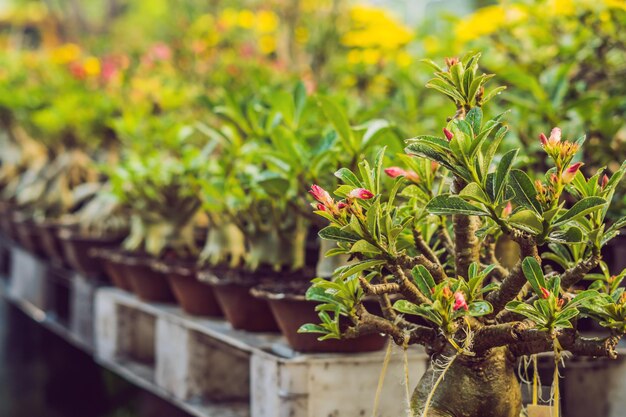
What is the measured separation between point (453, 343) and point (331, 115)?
638mm

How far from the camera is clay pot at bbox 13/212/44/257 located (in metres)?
3.33

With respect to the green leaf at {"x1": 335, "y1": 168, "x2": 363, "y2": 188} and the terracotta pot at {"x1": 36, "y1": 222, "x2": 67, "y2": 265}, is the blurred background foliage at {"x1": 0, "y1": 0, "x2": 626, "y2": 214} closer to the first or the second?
the terracotta pot at {"x1": 36, "y1": 222, "x2": 67, "y2": 265}

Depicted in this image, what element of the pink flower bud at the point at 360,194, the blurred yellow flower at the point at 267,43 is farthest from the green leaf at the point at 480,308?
the blurred yellow flower at the point at 267,43

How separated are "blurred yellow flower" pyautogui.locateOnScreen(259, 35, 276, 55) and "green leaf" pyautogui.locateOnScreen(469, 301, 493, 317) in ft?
11.5

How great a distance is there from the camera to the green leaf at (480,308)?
1083 millimetres

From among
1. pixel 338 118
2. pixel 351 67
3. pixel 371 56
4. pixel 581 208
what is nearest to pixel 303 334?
pixel 338 118

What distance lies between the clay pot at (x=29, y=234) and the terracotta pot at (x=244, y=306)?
67.7 inches

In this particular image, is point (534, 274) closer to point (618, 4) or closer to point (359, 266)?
point (359, 266)

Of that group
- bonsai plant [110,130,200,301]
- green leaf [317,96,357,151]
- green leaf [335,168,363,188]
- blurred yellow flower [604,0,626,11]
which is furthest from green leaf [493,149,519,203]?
bonsai plant [110,130,200,301]

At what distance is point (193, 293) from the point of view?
2.07 meters

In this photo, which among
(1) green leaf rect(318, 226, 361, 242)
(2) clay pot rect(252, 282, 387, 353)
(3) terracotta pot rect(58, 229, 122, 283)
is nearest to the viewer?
(1) green leaf rect(318, 226, 361, 242)

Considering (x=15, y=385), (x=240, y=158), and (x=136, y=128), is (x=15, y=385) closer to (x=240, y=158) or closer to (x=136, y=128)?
(x=136, y=128)

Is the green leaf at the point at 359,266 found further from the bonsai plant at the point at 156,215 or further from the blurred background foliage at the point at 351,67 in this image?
the bonsai plant at the point at 156,215

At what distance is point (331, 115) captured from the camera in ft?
5.19
